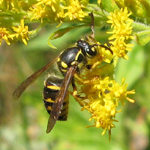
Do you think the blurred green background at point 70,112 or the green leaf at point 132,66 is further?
the blurred green background at point 70,112

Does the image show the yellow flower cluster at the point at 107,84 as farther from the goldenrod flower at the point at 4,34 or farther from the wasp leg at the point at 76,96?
the goldenrod flower at the point at 4,34

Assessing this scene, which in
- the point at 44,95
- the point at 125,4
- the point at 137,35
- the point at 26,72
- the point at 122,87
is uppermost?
the point at 125,4

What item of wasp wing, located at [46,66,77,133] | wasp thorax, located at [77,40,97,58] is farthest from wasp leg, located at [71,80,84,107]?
wasp thorax, located at [77,40,97,58]

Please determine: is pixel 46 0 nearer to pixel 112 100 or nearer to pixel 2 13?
pixel 2 13

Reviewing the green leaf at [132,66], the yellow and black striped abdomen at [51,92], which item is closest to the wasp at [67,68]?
the yellow and black striped abdomen at [51,92]

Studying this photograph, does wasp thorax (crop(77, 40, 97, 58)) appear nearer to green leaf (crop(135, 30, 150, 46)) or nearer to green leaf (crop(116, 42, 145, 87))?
green leaf (crop(135, 30, 150, 46))

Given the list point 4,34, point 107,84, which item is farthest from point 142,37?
point 4,34

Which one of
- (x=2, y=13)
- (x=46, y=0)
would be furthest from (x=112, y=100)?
(x=2, y=13)
